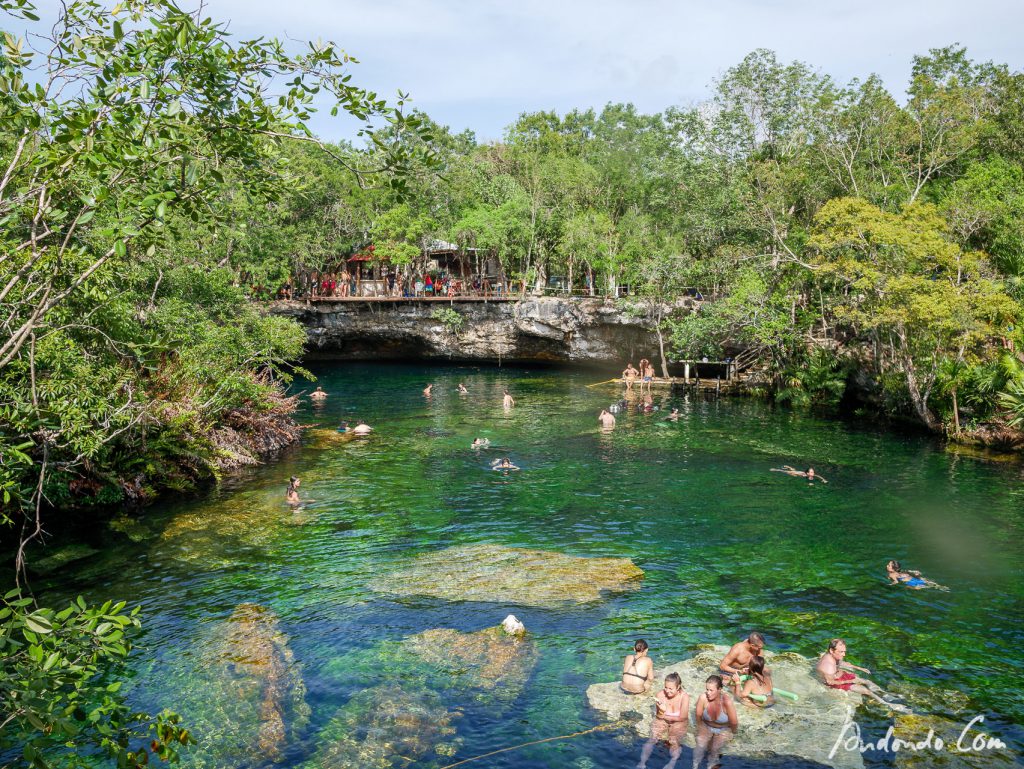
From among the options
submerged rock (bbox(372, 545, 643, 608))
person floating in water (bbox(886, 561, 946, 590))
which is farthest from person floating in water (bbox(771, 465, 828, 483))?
submerged rock (bbox(372, 545, 643, 608))

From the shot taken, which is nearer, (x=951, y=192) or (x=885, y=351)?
(x=885, y=351)

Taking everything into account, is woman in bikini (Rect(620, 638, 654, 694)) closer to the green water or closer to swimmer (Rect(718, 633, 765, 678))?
the green water

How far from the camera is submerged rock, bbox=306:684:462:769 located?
37.6 feet

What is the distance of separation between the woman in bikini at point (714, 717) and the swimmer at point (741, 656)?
113 cm

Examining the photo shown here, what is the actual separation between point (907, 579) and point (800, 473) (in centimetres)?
1030

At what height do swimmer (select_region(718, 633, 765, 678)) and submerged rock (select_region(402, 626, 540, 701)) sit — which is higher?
swimmer (select_region(718, 633, 765, 678))

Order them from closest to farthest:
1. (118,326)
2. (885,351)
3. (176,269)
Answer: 1. (118,326)
2. (176,269)
3. (885,351)

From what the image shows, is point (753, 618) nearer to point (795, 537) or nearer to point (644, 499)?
point (795, 537)

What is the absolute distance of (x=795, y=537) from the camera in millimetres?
21859

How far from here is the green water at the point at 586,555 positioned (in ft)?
43.3

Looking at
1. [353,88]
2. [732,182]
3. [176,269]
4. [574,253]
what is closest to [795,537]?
[353,88]

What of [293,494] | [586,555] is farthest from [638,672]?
[293,494]

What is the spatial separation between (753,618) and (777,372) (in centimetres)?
3320

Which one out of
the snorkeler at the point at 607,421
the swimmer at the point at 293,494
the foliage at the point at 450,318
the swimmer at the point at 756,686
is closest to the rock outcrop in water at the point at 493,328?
the foliage at the point at 450,318
